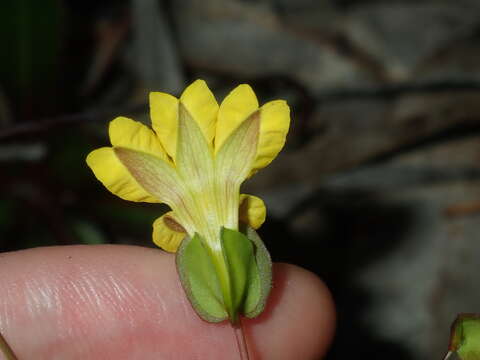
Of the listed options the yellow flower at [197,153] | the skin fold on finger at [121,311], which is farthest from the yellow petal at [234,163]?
the skin fold on finger at [121,311]

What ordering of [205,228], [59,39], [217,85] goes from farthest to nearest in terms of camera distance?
[217,85] → [59,39] → [205,228]

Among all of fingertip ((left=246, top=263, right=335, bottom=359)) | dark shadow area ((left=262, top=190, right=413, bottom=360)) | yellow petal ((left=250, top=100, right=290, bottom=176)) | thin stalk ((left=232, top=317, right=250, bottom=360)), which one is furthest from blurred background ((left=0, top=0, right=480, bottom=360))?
yellow petal ((left=250, top=100, right=290, bottom=176))

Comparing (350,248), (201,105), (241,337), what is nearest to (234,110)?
(201,105)

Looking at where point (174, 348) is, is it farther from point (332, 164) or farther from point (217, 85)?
point (217, 85)

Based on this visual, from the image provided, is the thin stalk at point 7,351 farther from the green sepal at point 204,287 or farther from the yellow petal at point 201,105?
the yellow petal at point 201,105

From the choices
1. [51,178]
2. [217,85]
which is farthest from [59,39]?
[217,85]

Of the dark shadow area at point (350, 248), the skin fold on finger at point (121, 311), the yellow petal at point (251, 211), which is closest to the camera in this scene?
the yellow petal at point (251, 211)
